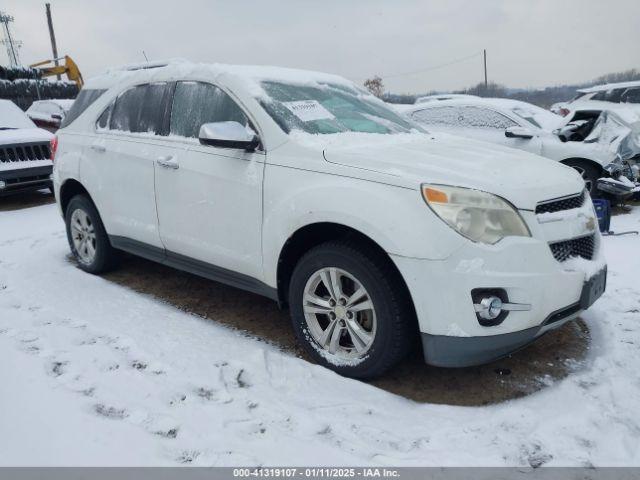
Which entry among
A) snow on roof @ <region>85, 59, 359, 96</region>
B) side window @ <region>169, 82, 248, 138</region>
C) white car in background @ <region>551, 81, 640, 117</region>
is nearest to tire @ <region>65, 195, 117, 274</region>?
snow on roof @ <region>85, 59, 359, 96</region>

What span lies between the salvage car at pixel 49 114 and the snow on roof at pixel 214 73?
347 inches

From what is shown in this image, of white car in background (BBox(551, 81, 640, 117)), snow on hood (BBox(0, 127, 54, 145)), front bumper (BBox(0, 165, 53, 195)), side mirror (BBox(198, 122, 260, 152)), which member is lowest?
front bumper (BBox(0, 165, 53, 195))

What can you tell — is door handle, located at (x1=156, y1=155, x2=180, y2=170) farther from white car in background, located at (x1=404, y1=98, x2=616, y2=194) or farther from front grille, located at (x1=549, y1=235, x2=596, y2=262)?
white car in background, located at (x1=404, y1=98, x2=616, y2=194)

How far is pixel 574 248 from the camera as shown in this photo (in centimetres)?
281

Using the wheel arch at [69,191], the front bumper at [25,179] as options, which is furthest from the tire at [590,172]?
the front bumper at [25,179]

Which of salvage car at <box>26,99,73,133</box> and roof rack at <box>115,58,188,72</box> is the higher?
roof rack at <box>115,58,188,72</box>

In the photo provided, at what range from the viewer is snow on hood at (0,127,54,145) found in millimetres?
8312

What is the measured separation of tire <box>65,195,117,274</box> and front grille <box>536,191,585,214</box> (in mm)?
3511

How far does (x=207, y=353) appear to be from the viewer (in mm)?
3242

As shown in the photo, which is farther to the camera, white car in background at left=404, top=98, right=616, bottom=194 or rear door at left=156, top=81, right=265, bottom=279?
white car in background at left=404, top=98, right=616, bottom=194

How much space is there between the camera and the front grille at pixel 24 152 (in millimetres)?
8270

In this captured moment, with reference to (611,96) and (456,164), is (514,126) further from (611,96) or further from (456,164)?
(611,96)

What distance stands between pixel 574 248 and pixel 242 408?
1.94 meters

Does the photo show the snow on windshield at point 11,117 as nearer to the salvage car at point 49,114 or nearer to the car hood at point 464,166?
the salvage car at point 49,114
